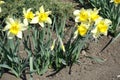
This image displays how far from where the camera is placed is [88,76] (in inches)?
134

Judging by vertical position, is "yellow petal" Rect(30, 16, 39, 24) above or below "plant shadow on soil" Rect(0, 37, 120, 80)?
above

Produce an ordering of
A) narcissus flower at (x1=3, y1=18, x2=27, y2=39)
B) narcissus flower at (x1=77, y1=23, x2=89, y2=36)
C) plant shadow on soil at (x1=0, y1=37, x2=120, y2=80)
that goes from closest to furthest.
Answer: narcissus flower at (x1=3, y1=18, x2=27, y2=39)
narcissus flower at (x1=77, y1=23, x2=89, y2=36)
plant shadow on soil at (x1=0, y1=37, x2=120, y2=80)

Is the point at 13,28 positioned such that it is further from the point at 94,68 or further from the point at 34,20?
the point at 94,68

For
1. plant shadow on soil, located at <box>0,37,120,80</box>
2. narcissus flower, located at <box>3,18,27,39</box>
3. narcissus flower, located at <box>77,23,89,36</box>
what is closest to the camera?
narcissus flower, located at <box>3,18,27,39</box>

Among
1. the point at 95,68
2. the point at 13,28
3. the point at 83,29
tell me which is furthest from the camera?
the point at 95,68

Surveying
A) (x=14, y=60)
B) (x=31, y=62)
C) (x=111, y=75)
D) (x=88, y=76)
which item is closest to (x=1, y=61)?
→ (x=14, y=60)

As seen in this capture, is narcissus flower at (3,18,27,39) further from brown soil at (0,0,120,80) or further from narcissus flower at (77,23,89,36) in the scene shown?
brown soil at (0,0,120,80)

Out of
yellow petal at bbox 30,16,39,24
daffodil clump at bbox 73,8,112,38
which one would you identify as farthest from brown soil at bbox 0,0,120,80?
yellow petal at bbox 30,16,39,24

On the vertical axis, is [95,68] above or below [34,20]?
below

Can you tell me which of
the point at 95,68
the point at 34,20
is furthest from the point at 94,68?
the point at 34,20

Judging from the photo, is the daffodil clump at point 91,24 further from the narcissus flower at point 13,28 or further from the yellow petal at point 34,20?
the narcissus flower at point 13,28

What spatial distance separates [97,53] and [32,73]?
0.84 m

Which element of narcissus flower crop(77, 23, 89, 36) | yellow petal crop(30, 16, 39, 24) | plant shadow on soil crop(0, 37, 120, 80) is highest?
yellow petal crop(30, 16, 39, 24)

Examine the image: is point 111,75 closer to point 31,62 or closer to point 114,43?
point 114,43
